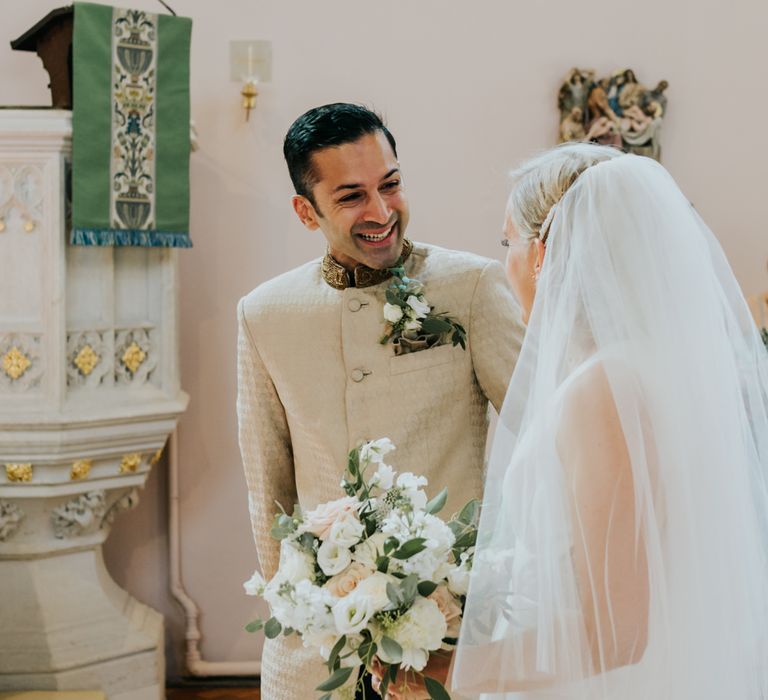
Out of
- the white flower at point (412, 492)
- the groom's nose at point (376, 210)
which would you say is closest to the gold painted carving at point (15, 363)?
the groom's nose at point (376, 210)

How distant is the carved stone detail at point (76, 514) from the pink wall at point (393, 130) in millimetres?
578

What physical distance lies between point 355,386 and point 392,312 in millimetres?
194

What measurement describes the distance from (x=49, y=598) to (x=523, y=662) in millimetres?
2818

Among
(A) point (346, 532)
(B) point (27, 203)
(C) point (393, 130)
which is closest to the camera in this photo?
(A) point (346, 532)

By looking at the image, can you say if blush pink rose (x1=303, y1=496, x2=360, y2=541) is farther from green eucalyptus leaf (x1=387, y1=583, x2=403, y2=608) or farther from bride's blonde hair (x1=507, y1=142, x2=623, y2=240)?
bride's blonde hair (x1=507, y1=142, x2=623, y2=240)

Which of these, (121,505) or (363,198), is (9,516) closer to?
(121,505)

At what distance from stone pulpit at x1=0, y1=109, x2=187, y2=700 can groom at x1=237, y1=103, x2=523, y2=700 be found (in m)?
1.48

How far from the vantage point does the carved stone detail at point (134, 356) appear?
3.91 meters

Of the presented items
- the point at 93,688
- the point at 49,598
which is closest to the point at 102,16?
the point at 49,598

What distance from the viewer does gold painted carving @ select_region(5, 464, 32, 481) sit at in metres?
3.77

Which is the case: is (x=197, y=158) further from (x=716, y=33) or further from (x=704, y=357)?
(x=704, y=357)

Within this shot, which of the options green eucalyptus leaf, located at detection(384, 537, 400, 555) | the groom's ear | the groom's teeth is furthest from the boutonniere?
green eucalyptus leaf, located at detection(384, 537, 400, 555)

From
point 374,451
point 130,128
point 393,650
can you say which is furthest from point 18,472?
point 393,650

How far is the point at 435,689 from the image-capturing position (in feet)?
5.46
